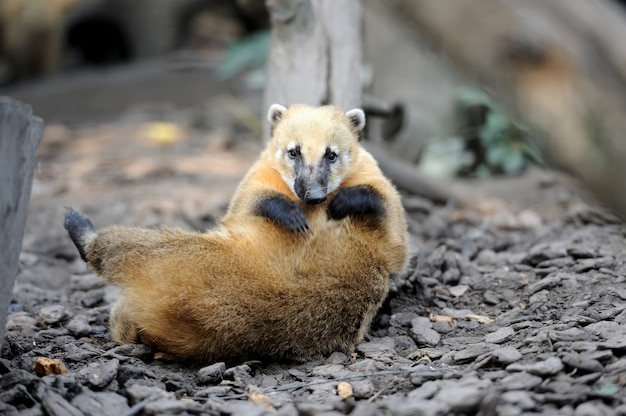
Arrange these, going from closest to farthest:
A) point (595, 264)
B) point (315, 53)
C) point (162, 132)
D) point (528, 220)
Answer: point (595, 264) → point (315, 53) → point (528, 220) → point (162, 132)

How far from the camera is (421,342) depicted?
14.4 feet

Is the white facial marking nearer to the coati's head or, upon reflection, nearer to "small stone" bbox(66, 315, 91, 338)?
the coati's head

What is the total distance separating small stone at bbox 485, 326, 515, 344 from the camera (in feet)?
13.4

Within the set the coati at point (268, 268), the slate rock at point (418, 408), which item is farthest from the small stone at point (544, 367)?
the coati at point (268, 268)

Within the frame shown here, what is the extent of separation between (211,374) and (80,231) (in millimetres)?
1271

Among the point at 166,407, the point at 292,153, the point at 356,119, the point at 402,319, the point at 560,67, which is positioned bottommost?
the point at 402,319

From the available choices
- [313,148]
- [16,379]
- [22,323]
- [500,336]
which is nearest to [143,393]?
[16,379]

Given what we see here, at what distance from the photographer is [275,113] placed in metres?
5.46

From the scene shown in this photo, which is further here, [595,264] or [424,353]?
[595,264]

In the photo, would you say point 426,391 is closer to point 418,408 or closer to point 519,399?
point 418,408

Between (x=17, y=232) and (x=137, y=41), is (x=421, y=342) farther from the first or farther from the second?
(x=137, y=41)

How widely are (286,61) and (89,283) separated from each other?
2.30 metres

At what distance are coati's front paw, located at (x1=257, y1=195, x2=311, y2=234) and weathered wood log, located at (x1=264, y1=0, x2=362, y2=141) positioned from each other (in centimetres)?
167

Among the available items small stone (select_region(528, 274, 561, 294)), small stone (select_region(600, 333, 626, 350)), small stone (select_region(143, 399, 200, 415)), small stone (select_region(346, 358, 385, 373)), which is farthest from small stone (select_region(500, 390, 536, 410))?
small stone (select_region(528, 274, 561, 294))
